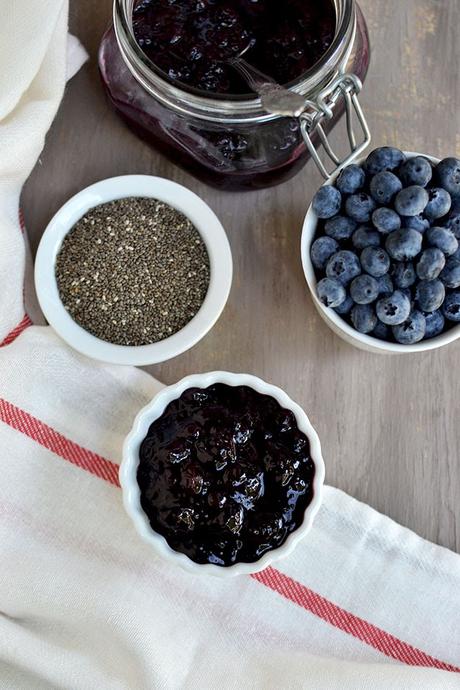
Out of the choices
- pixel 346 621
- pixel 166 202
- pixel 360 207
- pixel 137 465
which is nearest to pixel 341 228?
pixel 360 207

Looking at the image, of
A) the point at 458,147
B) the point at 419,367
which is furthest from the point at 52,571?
the point at 458,147

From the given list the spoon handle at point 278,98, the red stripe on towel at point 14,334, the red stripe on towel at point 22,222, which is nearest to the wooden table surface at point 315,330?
the red stripe on towel at point 22,222

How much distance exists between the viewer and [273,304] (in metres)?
1.10

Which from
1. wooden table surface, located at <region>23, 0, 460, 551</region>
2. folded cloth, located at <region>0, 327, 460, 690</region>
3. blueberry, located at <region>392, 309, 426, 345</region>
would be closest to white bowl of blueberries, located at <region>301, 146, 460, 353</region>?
blueberry, located at <region>392, 309, 426, 345</region>

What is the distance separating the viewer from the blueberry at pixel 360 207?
949mm

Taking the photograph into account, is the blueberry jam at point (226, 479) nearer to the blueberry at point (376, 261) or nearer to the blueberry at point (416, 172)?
the blueberry at point (376, 261)

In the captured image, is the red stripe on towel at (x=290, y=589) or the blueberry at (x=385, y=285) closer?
the blueberry at (x=385, y=285)

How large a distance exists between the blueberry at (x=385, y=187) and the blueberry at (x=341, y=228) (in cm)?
4

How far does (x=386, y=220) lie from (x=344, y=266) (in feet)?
0.24

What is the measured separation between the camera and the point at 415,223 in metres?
0.93

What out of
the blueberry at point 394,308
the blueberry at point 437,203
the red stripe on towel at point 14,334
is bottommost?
the red stripe on towel at point 14,334

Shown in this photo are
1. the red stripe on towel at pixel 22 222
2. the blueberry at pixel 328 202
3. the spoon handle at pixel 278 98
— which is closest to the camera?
the spoon handle at pixel 278 98

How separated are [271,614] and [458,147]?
2.30 feet

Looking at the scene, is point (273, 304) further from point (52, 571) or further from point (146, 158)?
point (52, 571)
